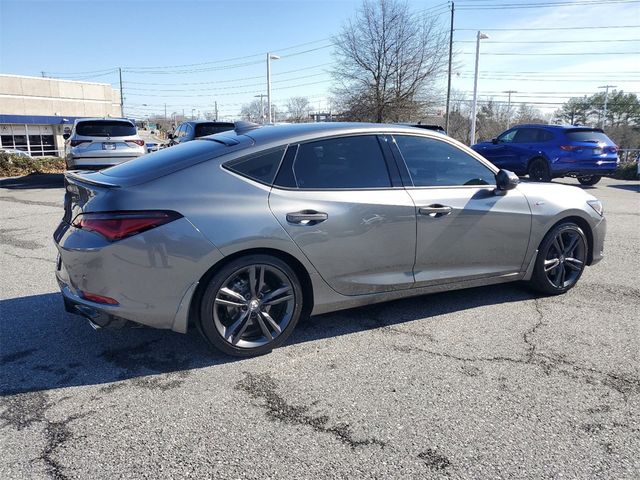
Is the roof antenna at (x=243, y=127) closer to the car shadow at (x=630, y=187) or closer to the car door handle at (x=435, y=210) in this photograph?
the car door handle at (x=435, y=210)

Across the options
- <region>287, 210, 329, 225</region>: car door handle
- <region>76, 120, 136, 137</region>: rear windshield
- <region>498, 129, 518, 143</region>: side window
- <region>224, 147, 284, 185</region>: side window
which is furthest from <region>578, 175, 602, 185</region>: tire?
<region>224, 147, 284, 185</region>: side window

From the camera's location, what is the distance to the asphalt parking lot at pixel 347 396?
2443 millimetres

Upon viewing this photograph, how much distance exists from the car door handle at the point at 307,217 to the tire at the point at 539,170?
1186 centimetres

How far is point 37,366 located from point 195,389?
A: 3.81 ft

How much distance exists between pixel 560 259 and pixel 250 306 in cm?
307

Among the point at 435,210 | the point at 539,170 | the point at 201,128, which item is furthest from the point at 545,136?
the point at 435,210

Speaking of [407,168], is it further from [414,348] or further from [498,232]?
[414,348]

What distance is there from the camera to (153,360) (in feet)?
11.5

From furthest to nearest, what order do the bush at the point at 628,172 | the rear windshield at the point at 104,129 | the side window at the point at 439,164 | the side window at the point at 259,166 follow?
the bush at the point at 628,172 < the rear windshield at the point at 104,129 < the side window at the point at 439,164 < the side window at the point at 259,166

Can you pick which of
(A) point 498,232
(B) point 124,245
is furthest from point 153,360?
(A) point 498,232

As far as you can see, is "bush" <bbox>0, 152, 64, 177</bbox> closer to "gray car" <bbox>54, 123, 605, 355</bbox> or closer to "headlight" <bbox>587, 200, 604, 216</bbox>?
"gray car" <bbox>54, 123, 605, 355</bbox>

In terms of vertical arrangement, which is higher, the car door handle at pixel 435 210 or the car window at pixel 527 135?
the car window at pixel 527 135

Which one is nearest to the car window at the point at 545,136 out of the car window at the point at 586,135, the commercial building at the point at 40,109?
the car window at the point at 586,135

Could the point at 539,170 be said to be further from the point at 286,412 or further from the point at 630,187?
the point at 286,412
